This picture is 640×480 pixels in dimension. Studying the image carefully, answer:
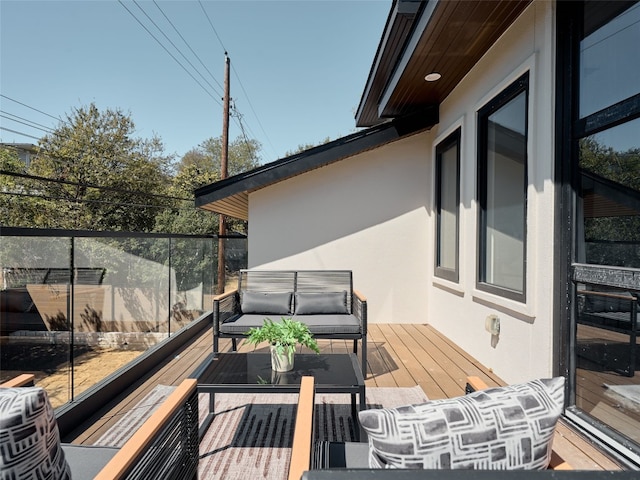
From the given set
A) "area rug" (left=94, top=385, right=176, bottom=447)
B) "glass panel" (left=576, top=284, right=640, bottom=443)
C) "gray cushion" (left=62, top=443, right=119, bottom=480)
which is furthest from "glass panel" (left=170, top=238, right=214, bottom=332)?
"glass panel" (left=576, top=284, right=640, bottom=443)

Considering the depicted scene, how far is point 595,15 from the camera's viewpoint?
2498 millimetres

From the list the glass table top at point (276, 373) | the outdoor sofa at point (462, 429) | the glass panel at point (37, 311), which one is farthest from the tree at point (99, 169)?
the outdoor sofa at point (462, 429)

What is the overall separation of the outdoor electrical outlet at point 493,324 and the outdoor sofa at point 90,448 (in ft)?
9.52

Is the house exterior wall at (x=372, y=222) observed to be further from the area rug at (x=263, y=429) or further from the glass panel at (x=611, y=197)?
the glass panel at (x=611, y=197)

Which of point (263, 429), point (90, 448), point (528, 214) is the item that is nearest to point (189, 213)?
point (263, 429)

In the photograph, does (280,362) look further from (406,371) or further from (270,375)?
(406,371)

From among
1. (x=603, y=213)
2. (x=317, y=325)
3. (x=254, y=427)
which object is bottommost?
(x=254, y=427)

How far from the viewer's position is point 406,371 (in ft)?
12.6

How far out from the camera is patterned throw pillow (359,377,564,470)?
0.95 m

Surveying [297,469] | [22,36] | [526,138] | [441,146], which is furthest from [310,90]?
[297,469]

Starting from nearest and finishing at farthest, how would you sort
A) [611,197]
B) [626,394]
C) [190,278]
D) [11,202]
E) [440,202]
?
[626,394] → [611,197] → [190,278] → [440,202] → [11,202]

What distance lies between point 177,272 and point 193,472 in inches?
140

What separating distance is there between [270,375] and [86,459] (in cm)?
125

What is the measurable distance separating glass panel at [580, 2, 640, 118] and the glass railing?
3686 millimetres
